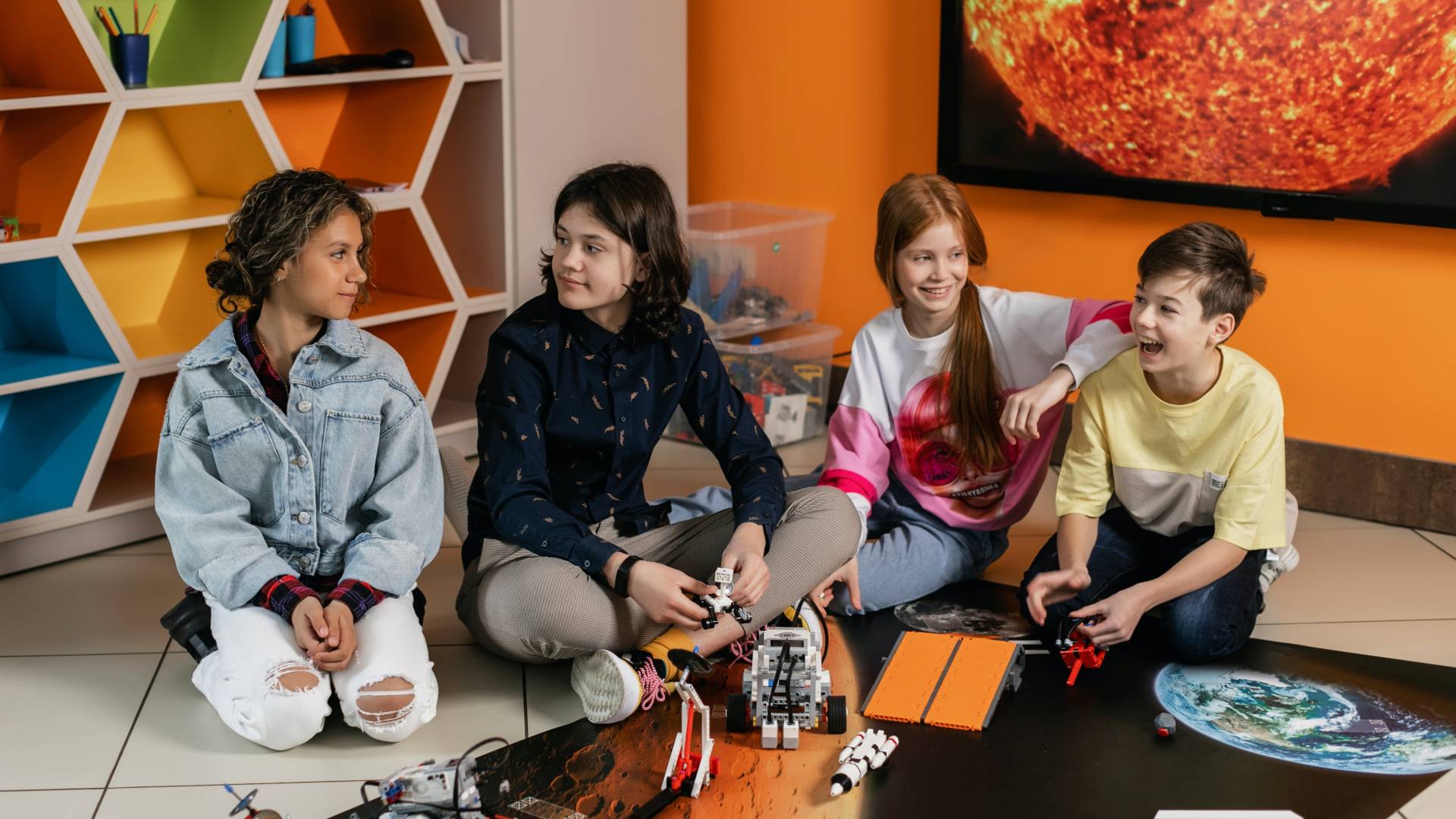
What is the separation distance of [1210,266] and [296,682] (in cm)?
122

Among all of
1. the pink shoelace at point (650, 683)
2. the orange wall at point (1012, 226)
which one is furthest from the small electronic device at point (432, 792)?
the orange wall at point (1012, 226)

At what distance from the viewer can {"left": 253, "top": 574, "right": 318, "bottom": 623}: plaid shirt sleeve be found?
1693 mm

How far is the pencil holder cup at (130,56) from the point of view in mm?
2193

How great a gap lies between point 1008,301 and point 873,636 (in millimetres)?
528

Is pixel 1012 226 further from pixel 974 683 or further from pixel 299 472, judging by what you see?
pixel 299 472

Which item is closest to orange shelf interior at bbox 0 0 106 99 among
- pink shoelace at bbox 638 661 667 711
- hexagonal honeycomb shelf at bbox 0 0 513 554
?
hexagonal honeycomb shelf at bbox 0 0 513 554

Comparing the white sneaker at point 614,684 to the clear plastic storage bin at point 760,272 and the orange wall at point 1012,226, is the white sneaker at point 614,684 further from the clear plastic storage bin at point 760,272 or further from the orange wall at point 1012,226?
the orange wall at point 1012,226

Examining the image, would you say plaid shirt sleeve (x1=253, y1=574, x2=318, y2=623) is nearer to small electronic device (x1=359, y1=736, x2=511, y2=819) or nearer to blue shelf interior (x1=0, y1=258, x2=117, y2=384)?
small electronic device (x1=359, y1=736, x2=511, y2=819)

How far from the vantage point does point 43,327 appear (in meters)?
2.30

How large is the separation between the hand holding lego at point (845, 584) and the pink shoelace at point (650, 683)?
0.88 feet

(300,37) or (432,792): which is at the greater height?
(300,37)

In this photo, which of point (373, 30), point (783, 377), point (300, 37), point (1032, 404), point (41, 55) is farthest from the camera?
point (783, 377)

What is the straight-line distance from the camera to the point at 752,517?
184 cm

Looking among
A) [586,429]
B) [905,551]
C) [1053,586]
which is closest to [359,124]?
[586,429]
